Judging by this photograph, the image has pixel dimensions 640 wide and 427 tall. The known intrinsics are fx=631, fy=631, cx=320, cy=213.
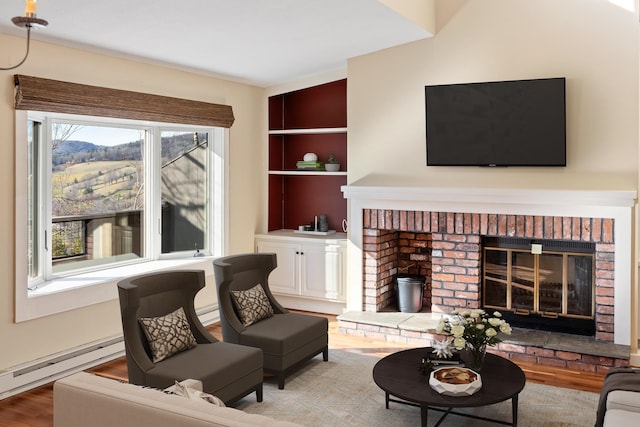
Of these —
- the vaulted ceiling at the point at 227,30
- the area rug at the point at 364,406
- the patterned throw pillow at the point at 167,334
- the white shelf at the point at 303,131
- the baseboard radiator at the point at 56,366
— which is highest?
the vaulted ceiling at the point at 227,30

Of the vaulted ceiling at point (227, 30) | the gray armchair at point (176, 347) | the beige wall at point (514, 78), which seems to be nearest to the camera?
the gray armchair at point (176, 347)

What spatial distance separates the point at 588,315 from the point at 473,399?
2.26 meters

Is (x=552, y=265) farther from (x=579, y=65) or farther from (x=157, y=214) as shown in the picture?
(x=157, y=214)

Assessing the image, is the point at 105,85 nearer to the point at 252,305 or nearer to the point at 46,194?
the point at 46,194

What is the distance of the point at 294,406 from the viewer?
417 centimetres

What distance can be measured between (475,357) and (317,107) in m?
3.92

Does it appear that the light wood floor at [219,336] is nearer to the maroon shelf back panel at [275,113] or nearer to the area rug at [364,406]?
the area rug at [364,406]

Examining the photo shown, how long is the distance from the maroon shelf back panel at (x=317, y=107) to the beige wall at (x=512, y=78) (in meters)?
0.81

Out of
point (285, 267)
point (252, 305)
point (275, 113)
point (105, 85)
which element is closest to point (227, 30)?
point (105, 85)

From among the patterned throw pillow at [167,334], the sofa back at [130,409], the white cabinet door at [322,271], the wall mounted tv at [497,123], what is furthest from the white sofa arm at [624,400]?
the white cabinet door at [322,271]

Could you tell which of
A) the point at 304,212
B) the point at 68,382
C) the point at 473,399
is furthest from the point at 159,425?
the point at 304,212

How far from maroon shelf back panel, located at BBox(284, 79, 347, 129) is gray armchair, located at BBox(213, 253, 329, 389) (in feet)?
7.63

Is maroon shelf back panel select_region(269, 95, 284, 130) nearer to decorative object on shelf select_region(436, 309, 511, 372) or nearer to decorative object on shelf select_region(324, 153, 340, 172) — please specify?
decorative object on shelf select_region(324, 153, 340, 172)

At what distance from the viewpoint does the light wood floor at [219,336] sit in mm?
3949
